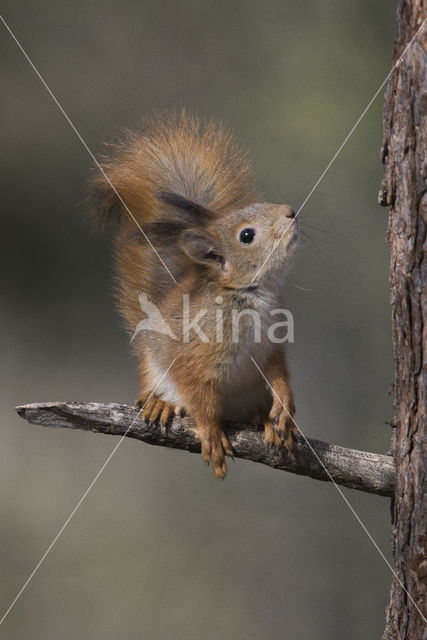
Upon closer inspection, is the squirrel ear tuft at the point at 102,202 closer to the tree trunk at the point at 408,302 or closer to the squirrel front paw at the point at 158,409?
the squirrel front paw at the point at 158,409

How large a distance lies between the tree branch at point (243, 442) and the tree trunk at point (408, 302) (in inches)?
3.1

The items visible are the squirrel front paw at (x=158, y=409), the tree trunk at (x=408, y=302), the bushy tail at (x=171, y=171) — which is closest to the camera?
the tree trunk at (x=408, y=302)

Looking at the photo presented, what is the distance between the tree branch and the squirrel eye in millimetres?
460

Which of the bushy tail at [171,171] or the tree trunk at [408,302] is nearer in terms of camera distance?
the tree trunk at [408,302]

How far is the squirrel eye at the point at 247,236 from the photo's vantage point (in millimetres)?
2080

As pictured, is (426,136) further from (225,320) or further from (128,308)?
(128,308)

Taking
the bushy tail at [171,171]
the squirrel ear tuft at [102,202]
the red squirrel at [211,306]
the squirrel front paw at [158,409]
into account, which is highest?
the bushy tail at [171,171]

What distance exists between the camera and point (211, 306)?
2.07m

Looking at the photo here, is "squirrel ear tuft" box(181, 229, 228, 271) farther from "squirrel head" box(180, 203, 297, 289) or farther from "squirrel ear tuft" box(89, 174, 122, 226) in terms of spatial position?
"squirrel ear tuft" box(89, 174, 122, 226)

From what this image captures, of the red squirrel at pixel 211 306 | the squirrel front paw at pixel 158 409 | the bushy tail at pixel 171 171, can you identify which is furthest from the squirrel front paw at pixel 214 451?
the bushy tail at pixel 171 171

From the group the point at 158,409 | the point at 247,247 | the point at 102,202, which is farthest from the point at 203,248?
the point at 102,202

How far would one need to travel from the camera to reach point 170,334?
2111 millimetres


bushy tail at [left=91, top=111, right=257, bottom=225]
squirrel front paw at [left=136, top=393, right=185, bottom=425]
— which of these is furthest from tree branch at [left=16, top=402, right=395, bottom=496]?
bushy tail at [left=91, top=111, right=257, bottom=225]

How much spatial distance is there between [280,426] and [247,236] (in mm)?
472
